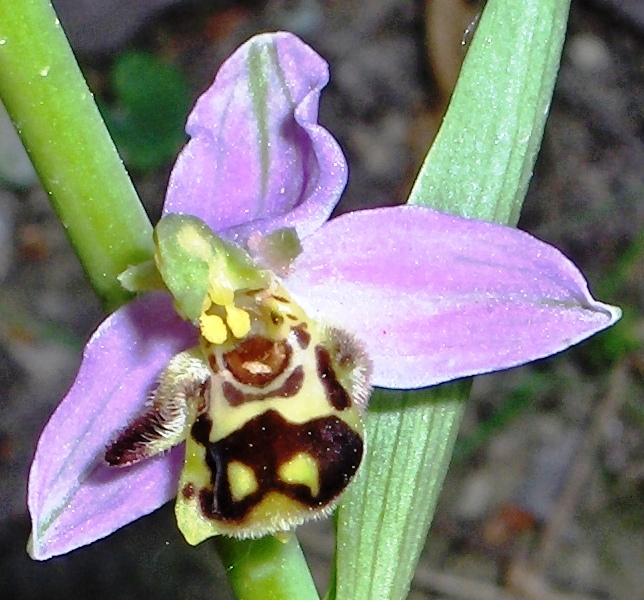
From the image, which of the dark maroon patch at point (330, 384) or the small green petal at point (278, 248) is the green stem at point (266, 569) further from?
the small green petal at point (278, 248)

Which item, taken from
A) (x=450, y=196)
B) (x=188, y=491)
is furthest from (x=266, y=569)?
(x=450, y=196)

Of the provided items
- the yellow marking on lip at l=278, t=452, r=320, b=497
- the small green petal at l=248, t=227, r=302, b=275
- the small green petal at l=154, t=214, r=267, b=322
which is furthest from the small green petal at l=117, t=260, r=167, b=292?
the yellow marking on lip at l=278, t=452, r=320, b=497

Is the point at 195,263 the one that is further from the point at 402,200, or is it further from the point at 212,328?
the point at 402,200

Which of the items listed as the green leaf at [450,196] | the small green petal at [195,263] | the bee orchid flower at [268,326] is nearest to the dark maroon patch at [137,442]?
the bee orchid flower at [268,326]

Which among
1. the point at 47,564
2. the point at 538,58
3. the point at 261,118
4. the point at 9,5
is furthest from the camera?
the point at 47,564

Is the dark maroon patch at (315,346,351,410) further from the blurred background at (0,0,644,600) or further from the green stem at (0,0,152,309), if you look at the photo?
the blurred background at (0,0,644,600)

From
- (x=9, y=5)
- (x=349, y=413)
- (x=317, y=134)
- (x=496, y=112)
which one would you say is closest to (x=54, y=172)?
(x=9, y=5)

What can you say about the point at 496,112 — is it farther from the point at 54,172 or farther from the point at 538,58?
the point at 54,172
